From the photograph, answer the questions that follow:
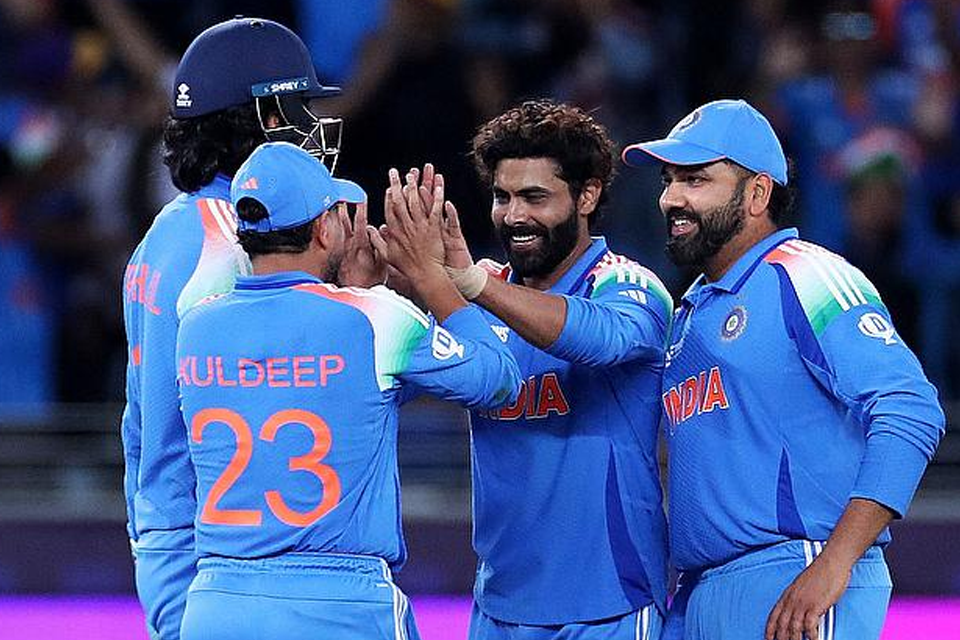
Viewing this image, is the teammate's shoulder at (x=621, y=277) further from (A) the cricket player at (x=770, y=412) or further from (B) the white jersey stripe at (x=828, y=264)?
(B) the white jersey stripe at (x=828, y=264)

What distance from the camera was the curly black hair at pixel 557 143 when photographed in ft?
17.2

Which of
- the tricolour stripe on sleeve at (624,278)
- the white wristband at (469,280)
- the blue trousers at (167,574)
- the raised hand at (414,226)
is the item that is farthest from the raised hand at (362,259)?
the blue trousers at (167,574)

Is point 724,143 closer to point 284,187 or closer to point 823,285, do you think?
point 823,285

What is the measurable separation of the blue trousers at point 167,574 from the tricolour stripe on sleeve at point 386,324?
748 millimetres

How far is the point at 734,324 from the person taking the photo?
4941mm

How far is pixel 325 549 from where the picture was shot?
4406mm

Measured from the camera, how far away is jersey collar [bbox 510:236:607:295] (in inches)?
207

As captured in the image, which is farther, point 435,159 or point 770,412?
point 435,159

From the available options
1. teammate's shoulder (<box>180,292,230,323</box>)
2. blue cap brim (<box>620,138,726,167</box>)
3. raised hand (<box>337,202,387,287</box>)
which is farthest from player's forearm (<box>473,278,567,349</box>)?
teammate's shoulder (<box>180,292,230,323</box>)

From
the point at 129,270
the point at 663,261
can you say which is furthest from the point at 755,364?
the point at 663,261

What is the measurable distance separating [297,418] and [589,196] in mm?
1277

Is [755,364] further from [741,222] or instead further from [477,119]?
[477,119]

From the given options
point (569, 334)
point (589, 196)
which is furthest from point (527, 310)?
point (589, 196)

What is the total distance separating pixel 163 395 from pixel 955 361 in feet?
19.2
